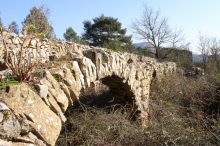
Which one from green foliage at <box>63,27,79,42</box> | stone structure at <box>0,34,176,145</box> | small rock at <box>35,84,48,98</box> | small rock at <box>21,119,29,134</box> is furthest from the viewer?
green foliage at <box>63,27,79,42</box>

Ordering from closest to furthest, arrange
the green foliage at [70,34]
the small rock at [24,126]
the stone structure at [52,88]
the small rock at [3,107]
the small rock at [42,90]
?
the small rock at [3,107]
the small rock at [24,126]
the stone structure at [52,88]
the small rock at [42,90]
the green foliage at [70,34]

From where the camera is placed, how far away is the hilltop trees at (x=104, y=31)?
23.8 meters

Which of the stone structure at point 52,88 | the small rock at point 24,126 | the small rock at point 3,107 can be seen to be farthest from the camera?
the stone structure at point 52,88

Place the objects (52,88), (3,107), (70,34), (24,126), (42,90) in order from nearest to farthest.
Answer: (3,107) → (24,126) → (42,90) → (52,88) → (70,34)

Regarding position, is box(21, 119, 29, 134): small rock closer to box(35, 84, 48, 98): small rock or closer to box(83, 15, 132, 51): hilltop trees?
box(35, 84, 48, 98): small rock

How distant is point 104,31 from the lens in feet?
79.2

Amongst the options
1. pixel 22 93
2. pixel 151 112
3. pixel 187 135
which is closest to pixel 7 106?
pixel 22 93

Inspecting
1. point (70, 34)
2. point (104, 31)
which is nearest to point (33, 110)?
point (70, 34)

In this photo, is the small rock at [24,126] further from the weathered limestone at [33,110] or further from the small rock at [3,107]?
the small rock at [3,107]

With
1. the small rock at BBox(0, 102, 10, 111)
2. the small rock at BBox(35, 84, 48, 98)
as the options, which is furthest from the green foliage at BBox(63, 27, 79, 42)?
the small rock at BBox(0, 102, 10, 111)

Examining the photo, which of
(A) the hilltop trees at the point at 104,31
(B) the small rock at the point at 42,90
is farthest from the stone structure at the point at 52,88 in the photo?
(A) the hilltop trees at the point at 104,31

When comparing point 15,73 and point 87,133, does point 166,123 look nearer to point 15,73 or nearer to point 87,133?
point 87,133

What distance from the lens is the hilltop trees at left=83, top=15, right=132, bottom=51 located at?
2380cm

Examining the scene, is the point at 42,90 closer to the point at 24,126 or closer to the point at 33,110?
the point at 33,110
